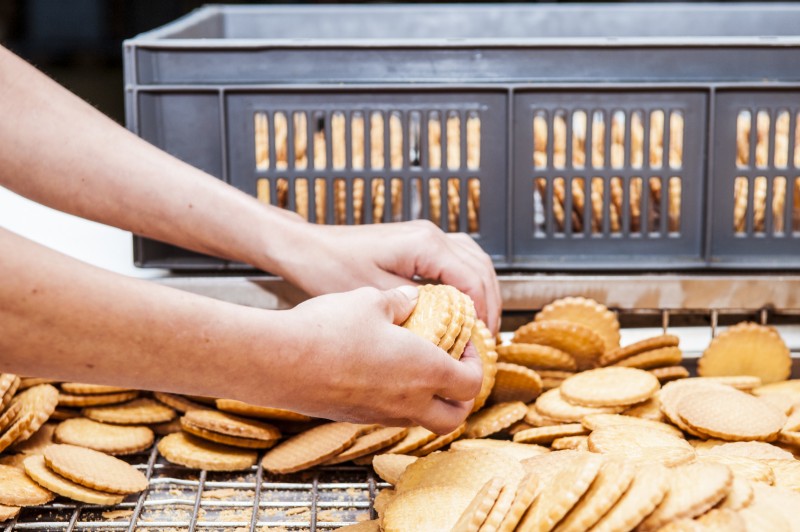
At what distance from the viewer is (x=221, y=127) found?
165 centimetres

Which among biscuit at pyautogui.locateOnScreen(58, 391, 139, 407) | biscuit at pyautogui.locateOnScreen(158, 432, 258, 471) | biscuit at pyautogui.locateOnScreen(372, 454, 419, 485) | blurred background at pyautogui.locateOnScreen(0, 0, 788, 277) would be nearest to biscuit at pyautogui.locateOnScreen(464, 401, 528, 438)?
biscuit at pyautogui.locateOnScreen(372, 454, 419, 485)

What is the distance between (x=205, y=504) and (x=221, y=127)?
637mm

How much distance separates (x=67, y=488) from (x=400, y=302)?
1.63 ft

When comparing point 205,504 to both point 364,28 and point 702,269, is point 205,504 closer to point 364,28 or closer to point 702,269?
point 702,269

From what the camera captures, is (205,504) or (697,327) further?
(697,327)

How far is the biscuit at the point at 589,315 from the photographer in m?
1.61

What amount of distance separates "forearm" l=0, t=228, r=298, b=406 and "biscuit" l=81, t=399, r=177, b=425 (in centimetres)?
53

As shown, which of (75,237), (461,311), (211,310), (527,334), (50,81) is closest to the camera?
(211,310)

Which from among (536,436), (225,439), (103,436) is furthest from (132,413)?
(536,436)

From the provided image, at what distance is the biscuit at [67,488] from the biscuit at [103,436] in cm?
11

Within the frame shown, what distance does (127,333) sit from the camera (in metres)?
0.93

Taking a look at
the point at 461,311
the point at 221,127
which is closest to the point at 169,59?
the point at 221,127

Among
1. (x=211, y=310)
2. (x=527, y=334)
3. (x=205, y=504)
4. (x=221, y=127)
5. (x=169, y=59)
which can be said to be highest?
(x=169, y=59)

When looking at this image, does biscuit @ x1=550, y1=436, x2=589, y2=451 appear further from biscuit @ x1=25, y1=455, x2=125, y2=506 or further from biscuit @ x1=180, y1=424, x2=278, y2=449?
biscuit @ x1=25, y1=455, x2=125, y2=506
